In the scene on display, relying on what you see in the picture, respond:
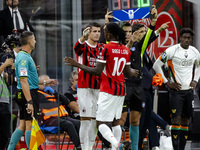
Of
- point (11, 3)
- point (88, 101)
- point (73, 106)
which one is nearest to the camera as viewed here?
point (88, 101)

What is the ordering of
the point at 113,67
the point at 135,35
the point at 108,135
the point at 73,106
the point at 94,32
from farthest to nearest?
the point at 73,106
the point at 135,35
the point at 94,32
the point at 113,67
the point at 108,135

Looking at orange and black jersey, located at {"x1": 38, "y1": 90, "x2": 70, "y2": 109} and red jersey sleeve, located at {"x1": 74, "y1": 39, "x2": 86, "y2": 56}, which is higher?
red jersey sleeve, located at {"x1": 74, "y1": 39, "x2": 86, "y2": 56}

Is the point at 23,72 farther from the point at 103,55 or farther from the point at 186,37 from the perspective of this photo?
the point at 186,37

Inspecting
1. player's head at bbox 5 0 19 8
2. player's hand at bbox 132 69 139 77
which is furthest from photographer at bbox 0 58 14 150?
player's hand at bbox 132 69 139 77

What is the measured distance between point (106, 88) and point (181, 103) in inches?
89.2

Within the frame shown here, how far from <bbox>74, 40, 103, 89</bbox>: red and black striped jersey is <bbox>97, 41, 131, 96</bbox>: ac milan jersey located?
59cm

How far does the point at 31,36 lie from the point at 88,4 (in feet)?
14.7

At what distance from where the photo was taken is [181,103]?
9.75 m

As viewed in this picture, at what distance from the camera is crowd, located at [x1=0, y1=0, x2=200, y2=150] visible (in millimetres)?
7992

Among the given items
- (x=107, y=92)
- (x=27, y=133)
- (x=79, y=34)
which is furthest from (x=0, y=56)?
(x=79, y=34)

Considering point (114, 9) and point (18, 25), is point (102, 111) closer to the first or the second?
point (114, 9)

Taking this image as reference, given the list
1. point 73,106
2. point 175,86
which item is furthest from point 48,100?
point 175,86

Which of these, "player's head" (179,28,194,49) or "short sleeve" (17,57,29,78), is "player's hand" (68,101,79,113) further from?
"player's head" (179,28,194,49)

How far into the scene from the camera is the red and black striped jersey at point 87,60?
8.62 m
